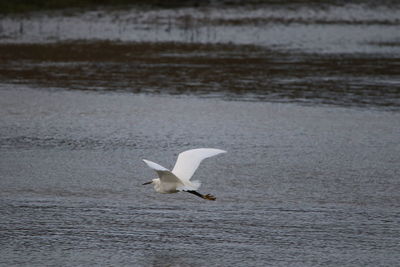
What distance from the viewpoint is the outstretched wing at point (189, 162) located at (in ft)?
32.1

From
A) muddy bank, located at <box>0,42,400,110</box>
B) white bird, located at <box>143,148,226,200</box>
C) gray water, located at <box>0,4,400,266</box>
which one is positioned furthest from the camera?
muddy bank, located at <box>0,42,400,110</box>

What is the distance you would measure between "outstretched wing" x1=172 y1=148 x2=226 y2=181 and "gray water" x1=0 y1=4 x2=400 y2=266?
1.58ft

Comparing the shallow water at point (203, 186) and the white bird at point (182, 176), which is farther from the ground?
the white bird at point (182, 176)

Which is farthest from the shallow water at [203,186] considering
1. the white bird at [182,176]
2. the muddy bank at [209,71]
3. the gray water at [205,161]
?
the muddy bank at [209,71]

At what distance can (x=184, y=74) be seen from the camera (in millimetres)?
22188

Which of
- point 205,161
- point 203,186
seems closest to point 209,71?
point 205,161

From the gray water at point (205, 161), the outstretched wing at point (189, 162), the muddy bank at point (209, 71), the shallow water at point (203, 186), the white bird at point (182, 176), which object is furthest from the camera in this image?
the muddy bank at point (209, 71)

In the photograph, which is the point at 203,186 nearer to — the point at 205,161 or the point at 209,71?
the point at 205,161

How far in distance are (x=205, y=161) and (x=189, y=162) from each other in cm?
323

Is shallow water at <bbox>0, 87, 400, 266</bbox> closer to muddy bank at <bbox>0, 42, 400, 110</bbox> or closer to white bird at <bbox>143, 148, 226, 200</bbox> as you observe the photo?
white bird at <bbox>143, 148, 226, 200</bbox>

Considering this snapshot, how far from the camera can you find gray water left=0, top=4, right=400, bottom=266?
884cm

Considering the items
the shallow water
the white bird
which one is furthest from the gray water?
the white bird

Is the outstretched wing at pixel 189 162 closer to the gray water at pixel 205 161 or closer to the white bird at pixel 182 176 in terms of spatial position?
the white bird at pixel 182 176

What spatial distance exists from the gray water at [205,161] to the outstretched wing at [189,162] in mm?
481
